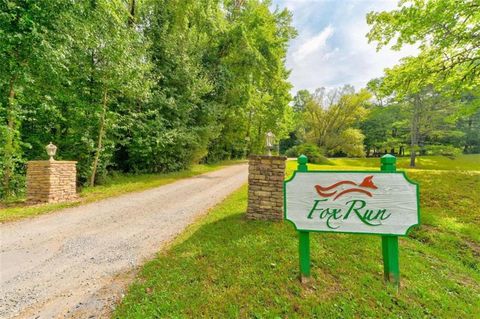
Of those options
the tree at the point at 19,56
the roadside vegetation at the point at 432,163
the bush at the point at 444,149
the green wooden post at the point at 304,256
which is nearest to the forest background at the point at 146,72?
the tree at the point at 19,56

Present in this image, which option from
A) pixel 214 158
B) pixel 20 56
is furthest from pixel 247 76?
pixel 20 56

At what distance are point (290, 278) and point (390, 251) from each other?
1149 millimetres

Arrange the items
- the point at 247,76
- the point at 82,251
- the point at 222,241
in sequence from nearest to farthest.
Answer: the point at 82,251, the point at 222,241, the point at 247,76

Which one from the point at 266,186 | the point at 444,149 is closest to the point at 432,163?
the point at 444,149

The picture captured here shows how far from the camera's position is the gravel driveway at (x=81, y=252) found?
2.12m

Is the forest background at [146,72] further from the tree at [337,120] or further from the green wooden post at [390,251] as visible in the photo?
the tree at [337,120]

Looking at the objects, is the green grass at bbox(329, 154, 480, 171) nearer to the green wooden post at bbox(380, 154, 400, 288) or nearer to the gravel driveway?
the gravel driveway

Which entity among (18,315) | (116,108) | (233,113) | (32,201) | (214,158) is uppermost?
(233,113)

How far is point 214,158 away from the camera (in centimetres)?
1794

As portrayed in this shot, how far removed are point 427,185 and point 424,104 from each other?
1632cm

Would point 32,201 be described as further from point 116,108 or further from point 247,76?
point 247,76

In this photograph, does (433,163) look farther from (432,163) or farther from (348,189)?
(348,189)

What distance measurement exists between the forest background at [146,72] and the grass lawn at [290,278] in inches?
230

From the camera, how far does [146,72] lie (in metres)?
8.86
